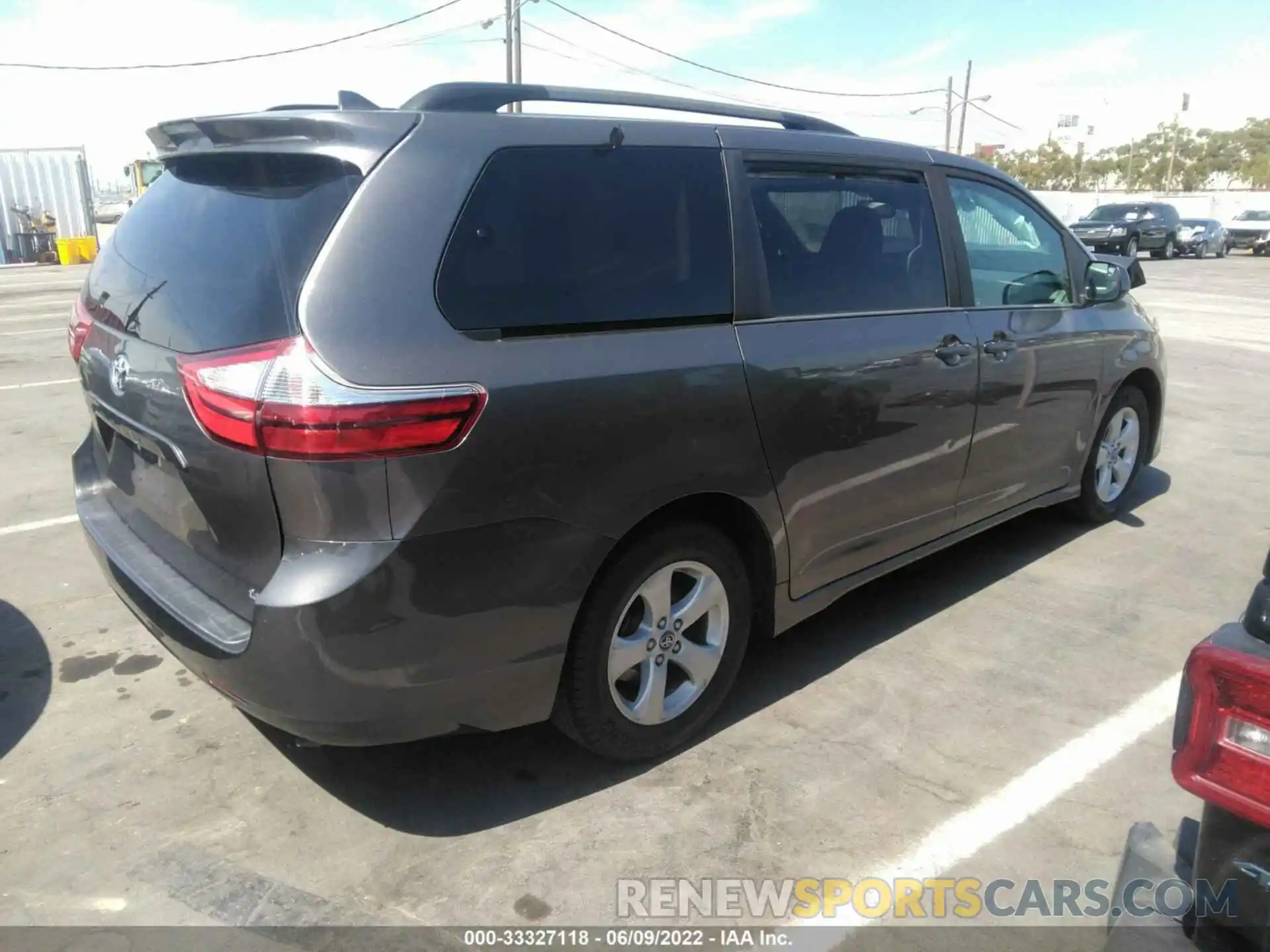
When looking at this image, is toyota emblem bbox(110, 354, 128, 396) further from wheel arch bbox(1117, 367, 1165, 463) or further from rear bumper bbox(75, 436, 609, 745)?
wheel arch bbox(1117, 367, 1165, 463)

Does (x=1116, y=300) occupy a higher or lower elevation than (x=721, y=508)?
higher

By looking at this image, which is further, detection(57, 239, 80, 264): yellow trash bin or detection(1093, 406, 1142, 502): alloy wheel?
detection(57, 239, 80, 264): yellow trash bin

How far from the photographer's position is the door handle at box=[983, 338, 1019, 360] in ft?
12.4

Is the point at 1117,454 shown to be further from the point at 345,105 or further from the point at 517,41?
the point at 517,41

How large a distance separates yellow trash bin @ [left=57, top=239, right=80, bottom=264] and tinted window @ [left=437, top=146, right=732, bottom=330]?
94.9ft

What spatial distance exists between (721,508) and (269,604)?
1.35 m

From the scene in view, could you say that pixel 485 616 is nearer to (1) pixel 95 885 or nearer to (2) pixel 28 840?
(1) pixel 95 885

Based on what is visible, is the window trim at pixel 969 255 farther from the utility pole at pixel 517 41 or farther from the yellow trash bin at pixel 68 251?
the yellow trash bin at pixel 68 251

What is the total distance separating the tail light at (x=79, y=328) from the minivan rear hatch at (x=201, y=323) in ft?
0.30

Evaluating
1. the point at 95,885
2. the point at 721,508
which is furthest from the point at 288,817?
the point at 721,508

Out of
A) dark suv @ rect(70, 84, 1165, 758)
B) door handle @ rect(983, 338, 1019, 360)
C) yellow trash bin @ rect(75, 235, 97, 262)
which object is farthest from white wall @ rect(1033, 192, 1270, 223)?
dark suv @ rect(70, 84, 1165, 758)

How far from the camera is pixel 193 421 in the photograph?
7.67 feet

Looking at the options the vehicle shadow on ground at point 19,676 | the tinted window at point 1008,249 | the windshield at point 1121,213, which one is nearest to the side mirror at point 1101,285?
the tinted window at point 1008,249

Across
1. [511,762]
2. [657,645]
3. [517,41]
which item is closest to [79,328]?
[511,762]
